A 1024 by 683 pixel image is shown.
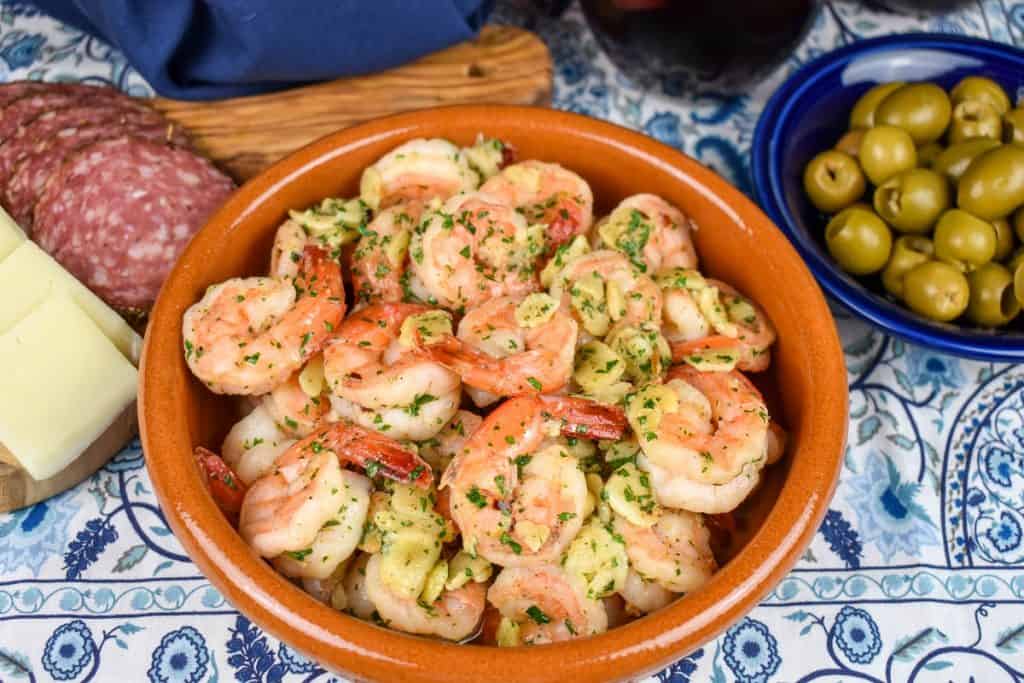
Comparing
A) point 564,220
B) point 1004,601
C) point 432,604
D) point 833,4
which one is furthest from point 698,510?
point 833,4

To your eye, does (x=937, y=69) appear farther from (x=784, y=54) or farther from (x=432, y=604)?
(x=432, y=604)

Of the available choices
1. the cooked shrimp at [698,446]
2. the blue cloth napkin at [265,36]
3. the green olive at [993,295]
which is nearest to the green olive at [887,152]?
the green olive at [993,295]

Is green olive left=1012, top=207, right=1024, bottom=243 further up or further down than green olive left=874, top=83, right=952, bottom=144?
further down

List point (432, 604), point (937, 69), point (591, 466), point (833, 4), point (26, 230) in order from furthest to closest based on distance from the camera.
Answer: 1. point (833, 4)
2. point (937, 69)
3. point (26, 230)
4. point (591, 466)
5. point (432, 604)

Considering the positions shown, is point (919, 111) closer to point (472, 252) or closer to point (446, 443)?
point (472, 252)

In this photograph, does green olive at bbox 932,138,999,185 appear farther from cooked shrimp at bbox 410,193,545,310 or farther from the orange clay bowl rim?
cooked shrimp at bbox 410,193,545,310

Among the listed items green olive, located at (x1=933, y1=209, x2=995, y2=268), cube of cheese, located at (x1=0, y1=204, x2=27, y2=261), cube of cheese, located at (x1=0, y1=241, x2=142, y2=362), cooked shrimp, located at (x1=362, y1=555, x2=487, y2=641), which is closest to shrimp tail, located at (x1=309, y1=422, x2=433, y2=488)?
cooked shrimp, located at (x1=362, y1=555, x2=487, y2=641)
